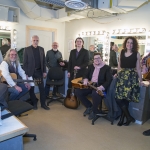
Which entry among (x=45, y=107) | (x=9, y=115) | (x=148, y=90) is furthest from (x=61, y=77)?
(x=9, y=115)

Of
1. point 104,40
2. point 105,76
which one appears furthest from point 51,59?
point 105,76

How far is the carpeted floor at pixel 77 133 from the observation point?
2.20m

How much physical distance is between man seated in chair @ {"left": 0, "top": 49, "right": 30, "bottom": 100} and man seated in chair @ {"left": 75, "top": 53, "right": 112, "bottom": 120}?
100 centimetres

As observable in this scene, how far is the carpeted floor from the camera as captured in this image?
2.20 m

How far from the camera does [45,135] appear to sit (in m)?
2.44

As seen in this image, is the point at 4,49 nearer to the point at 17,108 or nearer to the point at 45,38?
the point at 45,38

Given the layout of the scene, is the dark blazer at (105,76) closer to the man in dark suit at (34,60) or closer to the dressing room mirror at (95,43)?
the man in dark suit at (34,60)

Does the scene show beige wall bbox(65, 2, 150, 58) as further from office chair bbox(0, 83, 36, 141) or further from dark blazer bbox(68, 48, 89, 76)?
office chair bbox(0, 83, 36, 141)

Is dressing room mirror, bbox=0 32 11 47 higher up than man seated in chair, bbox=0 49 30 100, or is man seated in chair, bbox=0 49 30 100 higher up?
dressing room mirror, bbox=0 32 11 47

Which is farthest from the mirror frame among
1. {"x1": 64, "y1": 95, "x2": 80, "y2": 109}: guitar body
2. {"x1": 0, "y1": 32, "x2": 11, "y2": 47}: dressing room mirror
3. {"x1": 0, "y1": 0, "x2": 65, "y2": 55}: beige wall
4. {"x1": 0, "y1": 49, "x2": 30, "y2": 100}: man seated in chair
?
{"x1": 0, "y1": 32, "x2": 11, "y2": 47}: dressing room mirror

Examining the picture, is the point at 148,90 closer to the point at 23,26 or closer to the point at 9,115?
the point at 9,115

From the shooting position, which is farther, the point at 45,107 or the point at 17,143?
the point at 45,107

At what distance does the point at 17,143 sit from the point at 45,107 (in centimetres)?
232

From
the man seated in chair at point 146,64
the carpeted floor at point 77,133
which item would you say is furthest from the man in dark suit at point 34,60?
the man seated in chair at point 146,64
